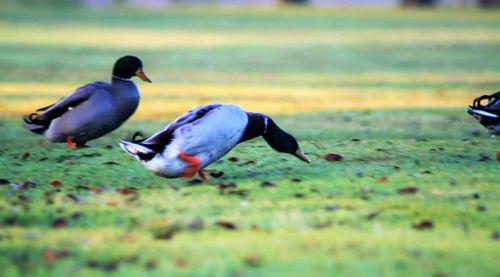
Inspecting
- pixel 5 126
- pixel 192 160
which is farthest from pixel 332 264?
pixel 5 126

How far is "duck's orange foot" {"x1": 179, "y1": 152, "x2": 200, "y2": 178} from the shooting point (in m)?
8.03

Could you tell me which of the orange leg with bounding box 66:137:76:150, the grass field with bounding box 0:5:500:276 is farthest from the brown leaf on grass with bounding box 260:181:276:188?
the orange leg with bounding box 66:137:76:150

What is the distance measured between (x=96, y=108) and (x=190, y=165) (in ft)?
6.90

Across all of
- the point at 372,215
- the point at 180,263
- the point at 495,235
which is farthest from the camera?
the point at 372,215

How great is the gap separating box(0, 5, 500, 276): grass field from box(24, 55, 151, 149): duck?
8.2 inches

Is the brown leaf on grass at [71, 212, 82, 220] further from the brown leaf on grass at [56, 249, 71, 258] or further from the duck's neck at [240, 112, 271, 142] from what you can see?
the duck's neck at [240, 112, 271, 142]

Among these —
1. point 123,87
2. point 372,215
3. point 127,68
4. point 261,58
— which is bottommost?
point 261,58

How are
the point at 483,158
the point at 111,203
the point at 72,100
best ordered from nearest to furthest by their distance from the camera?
1. the point at 111,203
2. the point at 483,158
3. the point at 72,100

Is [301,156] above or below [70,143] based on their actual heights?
above

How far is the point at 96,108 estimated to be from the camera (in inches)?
391

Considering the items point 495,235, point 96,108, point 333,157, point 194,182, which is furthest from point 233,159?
point 495,235

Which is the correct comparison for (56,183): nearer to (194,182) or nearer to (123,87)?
(194,182)

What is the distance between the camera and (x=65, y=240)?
21.1 feet

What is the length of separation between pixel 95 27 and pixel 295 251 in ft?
95.7
